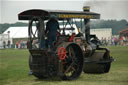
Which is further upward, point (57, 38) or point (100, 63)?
point (57, 38)

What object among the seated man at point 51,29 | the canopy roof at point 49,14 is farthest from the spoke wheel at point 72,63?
the canopy roof at point 49,14

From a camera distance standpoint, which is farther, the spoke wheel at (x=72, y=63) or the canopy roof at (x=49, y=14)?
the spoke wheel at (x=72, y=63)

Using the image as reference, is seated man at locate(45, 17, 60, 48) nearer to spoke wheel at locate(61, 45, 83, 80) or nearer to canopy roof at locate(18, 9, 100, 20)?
canopy roof at locate(18, 9, 100, 20)

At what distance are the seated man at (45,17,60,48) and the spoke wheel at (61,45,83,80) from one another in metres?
0.66

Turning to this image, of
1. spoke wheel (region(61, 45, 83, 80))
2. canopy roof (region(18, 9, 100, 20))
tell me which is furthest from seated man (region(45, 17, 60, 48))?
spoke wheel (region(61, 45, 83, 80))

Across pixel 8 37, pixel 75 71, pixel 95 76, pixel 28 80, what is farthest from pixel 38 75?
pixel 8 37

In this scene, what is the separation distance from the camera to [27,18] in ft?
48.1

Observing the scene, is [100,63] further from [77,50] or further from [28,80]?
[28,80]

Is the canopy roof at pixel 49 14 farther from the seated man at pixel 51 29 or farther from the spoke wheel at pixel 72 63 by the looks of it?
the spoke wheel at pixel 72 63

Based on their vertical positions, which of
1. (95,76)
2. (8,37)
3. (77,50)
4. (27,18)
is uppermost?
(27,18)

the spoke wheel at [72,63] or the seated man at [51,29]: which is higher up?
the seated man at [51,29]

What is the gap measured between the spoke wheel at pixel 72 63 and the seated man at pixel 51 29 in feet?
2.15

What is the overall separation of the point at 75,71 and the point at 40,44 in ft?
5.71

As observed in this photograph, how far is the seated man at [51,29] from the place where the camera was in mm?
14055
